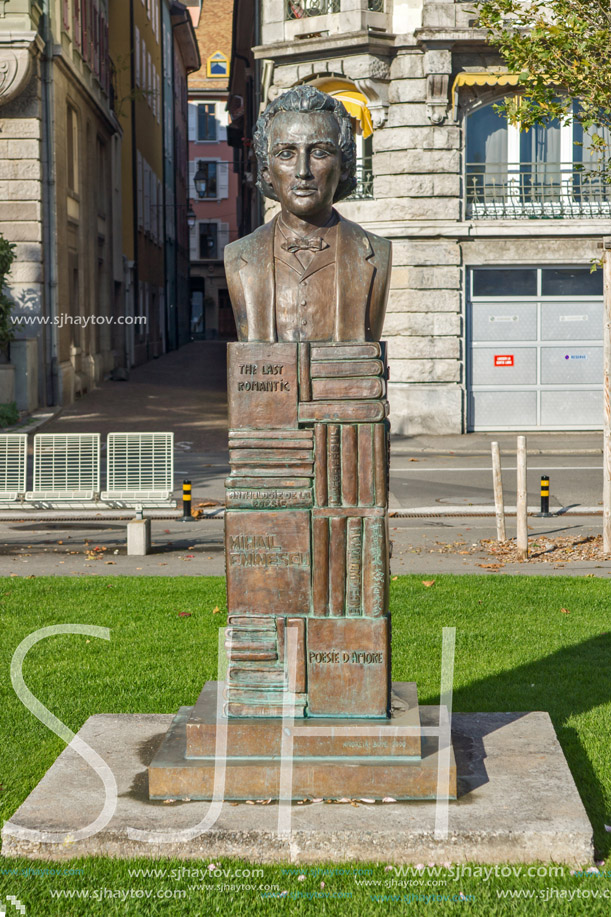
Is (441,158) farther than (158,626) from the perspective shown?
Yes

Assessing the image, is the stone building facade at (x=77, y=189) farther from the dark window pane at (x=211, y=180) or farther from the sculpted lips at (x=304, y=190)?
the dark window pane at (x=211, y=180)

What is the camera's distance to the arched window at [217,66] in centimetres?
7869

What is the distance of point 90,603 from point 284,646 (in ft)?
15.1

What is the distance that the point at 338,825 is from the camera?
186 inches

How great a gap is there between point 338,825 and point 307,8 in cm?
2212

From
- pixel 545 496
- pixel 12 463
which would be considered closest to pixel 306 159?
pixel 545 496

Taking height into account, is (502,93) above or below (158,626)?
above

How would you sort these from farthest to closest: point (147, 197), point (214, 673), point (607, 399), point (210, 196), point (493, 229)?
point (210, 196) < point (147, 197) < point (493, 229) < point (607, 399) < point (214, 673)

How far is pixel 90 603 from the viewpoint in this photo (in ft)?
31.3

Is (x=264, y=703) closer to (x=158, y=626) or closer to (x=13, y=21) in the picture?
(x=158, y=626)

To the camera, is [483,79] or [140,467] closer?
[140,467]

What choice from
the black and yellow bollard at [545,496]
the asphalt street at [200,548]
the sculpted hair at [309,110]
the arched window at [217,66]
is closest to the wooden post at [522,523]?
the asphalt street at [200,548]

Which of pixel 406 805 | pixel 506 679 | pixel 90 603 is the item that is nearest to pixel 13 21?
pixel 90 603

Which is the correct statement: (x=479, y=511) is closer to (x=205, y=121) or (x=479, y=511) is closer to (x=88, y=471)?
(x=88, y=471)
